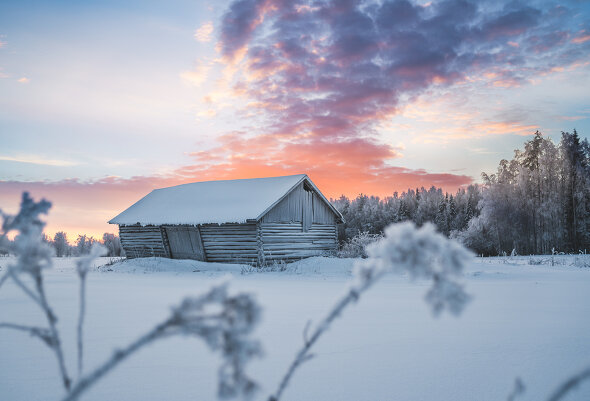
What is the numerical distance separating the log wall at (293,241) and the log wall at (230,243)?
55 cm

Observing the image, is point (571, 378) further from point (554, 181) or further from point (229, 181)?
point (554, 181)

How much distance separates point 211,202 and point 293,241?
517 centimetres

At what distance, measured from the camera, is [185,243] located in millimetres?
21891

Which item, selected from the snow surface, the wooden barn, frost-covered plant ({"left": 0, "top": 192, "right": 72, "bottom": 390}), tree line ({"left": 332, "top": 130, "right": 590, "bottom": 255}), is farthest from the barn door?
tree line ({"left": 332, "top": 130, "right": 590, "bottom": 255})

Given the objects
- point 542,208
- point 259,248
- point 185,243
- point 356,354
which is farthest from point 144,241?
point 542,208

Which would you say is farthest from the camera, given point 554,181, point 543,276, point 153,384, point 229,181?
point 554,181

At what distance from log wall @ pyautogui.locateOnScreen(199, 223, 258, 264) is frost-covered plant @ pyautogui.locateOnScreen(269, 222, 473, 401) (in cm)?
1864

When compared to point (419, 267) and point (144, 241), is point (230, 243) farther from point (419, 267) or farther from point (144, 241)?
point (419, 267)

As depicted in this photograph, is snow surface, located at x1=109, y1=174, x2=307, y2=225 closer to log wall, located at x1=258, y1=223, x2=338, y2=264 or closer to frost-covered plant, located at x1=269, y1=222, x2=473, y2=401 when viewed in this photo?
log wall, located at x1=258, y1=223, x2=338, y2=264


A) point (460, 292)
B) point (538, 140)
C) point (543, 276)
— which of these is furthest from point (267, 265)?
point (538, 140)

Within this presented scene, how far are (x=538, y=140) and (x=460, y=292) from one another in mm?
54539

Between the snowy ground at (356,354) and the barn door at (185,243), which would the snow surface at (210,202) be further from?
the snowy ground at (356,354)

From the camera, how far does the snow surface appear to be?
65.2 feet

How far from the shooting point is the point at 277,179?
79.3 ft
